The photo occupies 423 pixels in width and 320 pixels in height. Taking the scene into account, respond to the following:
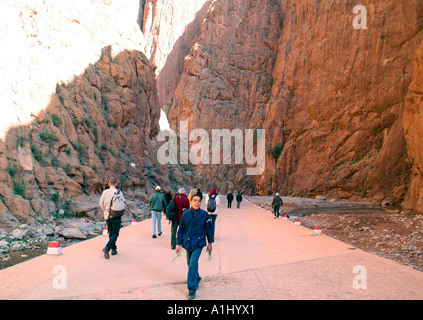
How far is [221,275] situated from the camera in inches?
242

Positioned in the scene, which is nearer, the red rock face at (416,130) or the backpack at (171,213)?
the backpack at (171,213)

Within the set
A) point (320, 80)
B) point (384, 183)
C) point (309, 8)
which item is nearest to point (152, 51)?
point (309, 8)

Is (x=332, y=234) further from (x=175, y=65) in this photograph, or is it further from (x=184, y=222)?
(x=175, y=65)

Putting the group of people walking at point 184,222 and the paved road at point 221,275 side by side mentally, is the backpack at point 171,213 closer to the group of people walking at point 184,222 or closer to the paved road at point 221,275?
the group of people walking at point 184,222

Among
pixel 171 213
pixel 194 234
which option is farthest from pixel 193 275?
pixel 171 213

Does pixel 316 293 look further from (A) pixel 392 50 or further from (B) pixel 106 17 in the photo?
(A) pixel 392 50

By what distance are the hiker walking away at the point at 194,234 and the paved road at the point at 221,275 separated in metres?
0.47

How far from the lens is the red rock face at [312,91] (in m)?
34.1

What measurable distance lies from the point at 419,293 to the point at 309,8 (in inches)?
1821

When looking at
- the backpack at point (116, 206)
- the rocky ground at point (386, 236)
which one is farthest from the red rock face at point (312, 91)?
the backpack at point (116, 206)

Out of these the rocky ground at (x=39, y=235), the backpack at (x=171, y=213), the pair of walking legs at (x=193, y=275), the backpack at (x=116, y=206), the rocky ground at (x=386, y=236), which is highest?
the backpack at (x=116, y=206)

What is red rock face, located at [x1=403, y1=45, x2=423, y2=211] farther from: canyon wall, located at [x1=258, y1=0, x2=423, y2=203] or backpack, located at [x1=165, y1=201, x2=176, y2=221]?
backpack, located at [x1=165, y1=201, x2=176, y2=221]

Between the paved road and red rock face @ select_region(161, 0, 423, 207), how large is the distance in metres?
20.2

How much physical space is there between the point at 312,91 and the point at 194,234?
4075 centimetres
